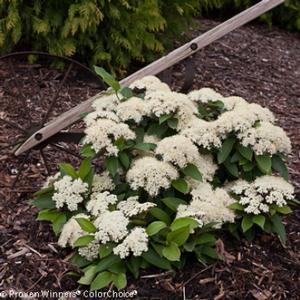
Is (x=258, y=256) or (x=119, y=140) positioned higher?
(x=119, y=140)

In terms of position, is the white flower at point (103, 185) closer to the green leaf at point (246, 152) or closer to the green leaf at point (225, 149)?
the green leaf at point (225, 149)

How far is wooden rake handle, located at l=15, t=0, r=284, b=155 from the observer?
10.6ft

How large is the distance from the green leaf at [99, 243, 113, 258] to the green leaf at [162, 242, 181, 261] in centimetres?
25

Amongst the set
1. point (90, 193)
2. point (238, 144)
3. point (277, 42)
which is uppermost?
point (238, 144)

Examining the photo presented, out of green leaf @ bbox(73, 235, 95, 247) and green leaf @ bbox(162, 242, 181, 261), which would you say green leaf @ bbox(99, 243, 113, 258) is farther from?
green leaf @ bbox(162, 242, 181, 261)

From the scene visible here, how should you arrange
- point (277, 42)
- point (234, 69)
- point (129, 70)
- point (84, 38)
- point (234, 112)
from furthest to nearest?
1. point (277, 42)
2. point (234, 69)
3. point (129, 70)
4. point (84, 38)
5. point (234, 112)

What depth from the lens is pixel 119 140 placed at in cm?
269

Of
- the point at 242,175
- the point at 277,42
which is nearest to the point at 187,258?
the point at 242,175

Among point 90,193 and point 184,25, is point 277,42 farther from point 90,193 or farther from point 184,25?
point 90,193

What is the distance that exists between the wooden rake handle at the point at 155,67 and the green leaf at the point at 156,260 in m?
1.09

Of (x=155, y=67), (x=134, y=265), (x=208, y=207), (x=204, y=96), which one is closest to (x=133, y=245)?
(x=134, y=265)

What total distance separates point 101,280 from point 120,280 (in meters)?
0.09

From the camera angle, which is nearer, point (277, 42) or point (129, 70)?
point (129, 70)

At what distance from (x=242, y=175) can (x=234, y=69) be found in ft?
10.1
